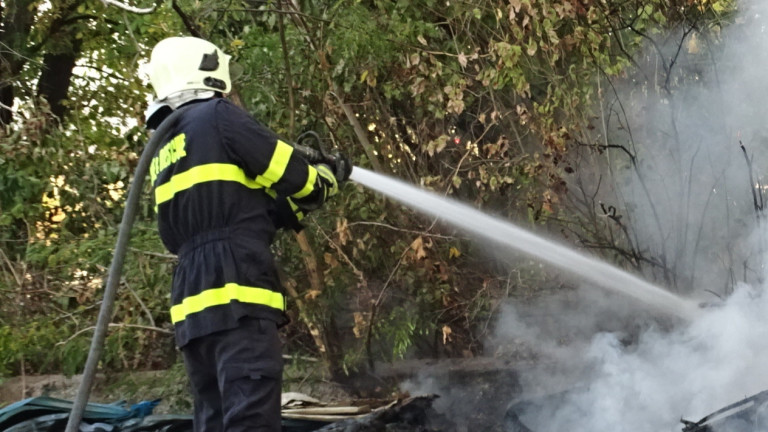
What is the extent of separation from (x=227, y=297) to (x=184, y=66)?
87 centimetres

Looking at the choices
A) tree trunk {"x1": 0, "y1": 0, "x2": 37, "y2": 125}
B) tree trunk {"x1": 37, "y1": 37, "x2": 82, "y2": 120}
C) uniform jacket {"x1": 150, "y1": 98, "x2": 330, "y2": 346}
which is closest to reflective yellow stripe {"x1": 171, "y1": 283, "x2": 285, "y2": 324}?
uniform jacket {"x1": 150, "y1": 98, "x2": 330, "y2": 346}

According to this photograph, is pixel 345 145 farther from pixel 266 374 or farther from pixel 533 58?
pixel 266 374

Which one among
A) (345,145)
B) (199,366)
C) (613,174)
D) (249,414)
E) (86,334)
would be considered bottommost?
(249,414)

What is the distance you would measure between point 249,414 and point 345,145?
230 cm

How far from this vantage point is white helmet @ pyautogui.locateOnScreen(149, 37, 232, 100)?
3.00 metres

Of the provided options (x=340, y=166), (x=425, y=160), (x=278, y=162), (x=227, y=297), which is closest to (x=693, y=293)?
(x=425, y=160)

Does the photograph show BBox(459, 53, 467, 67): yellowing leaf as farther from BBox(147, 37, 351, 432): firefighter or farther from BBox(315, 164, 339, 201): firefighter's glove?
BBox(147, 37, 351, 432): firefighter

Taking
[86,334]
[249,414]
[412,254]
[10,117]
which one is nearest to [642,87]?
[412,254]

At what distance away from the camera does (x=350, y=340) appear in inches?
189

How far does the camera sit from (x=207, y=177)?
2.86 meters

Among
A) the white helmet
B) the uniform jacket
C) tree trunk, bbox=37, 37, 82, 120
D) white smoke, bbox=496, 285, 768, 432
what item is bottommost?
white smoke, bbox=496, 285, 768, 432

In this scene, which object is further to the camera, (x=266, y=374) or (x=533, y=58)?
(x=533, y=58)

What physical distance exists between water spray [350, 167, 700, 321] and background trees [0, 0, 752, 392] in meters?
0.07

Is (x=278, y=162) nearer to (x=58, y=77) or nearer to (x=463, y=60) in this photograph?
(x=463, y=60)
